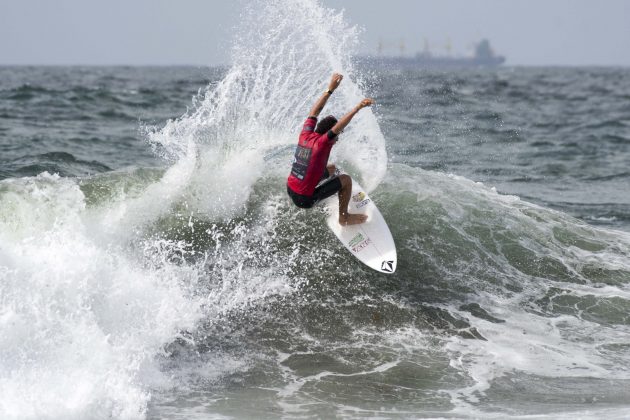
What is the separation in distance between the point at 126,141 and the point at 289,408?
13.9 metres

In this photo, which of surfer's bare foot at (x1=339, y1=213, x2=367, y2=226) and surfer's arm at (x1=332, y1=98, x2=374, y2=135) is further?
surfer's bare foot at (x1=339, y1=213, x2=367, y2=226)

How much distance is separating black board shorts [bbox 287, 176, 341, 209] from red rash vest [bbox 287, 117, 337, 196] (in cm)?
7

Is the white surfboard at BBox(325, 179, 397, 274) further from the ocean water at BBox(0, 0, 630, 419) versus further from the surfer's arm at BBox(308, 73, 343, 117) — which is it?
the surfer's arm at BBox(308, 73, 343, 117)

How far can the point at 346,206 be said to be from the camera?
9.77 metres

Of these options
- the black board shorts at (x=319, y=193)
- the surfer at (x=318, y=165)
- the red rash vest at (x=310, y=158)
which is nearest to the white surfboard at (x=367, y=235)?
the surfer at (x=318, y=165)

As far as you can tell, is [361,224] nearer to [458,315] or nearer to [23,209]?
[458,315]

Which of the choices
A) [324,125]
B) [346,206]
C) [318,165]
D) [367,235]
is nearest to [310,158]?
[318,165]

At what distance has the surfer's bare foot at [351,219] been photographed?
9859 mm

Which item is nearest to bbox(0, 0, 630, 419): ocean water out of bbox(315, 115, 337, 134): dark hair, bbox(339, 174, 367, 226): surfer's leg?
bbox(339, 174, 367, 226): surfer's leg

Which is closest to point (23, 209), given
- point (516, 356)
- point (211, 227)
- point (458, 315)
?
point (211, 227)

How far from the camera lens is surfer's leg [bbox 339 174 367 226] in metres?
9.60

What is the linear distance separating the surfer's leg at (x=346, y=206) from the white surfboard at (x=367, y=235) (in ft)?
0.22

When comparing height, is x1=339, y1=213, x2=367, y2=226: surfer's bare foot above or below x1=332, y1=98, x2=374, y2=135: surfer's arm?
below

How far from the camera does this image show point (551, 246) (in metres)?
11.0
